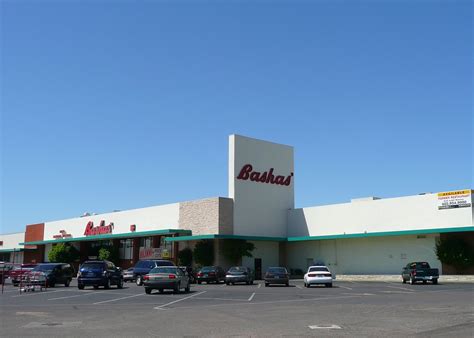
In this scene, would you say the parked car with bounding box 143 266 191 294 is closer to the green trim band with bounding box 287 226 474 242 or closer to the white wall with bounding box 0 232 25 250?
the green trim band with bounding box 287 226 474 242

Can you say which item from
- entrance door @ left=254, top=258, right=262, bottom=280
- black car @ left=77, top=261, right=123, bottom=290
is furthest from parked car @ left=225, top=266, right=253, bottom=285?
entrance door @ left=254, top=258, right=262, bottom=280

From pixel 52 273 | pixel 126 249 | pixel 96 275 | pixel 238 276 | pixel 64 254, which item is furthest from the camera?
pixel 64 254

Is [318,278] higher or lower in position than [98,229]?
lower

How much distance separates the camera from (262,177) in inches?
2264

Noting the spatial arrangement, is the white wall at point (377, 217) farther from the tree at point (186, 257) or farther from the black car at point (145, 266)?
the black car at point (145, 266)

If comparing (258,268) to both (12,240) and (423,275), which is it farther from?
(12,240)

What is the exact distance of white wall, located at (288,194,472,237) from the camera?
4559cm

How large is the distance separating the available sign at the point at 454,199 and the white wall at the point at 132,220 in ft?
87.1

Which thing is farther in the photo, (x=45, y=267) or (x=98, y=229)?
(x=98, y=229)

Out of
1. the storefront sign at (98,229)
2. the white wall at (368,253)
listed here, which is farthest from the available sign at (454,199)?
the storefront sign at (98,229)

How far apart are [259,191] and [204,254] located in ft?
28.6

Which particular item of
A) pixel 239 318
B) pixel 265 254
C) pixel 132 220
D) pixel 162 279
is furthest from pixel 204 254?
pixel 239 318

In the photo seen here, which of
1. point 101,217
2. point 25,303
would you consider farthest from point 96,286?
point 101,217

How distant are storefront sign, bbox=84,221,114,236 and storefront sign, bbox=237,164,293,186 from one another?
22070 millimetres
